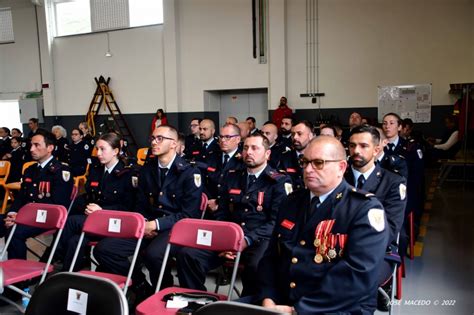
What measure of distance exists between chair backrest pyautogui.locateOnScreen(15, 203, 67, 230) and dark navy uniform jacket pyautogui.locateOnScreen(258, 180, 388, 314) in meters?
1.69

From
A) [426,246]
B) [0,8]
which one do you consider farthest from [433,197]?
[0,8]

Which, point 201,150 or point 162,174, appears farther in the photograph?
point 201,150

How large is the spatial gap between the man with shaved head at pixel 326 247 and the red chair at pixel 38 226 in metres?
1.60

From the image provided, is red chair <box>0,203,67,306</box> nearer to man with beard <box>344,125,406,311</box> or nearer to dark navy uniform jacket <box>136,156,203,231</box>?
dark navy uniform jacket <box>136,156,203,231</box>

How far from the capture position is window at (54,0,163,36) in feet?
38.5

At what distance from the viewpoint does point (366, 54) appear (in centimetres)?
998

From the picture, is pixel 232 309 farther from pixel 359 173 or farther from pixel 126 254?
pixel 359 173

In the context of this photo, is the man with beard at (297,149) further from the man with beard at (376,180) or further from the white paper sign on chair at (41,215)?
the white paper sign on chair at (41,215)

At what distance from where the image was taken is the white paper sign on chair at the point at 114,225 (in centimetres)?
281

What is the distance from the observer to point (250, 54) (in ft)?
35.3

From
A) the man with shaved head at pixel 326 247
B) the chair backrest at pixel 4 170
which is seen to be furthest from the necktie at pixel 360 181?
the chair backrest at pixel 4 170

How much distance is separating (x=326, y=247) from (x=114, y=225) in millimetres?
1537

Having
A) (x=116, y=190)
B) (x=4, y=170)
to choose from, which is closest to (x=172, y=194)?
(x=116, y=190)

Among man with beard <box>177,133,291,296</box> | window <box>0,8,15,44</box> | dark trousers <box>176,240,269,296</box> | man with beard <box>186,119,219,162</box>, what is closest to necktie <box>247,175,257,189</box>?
man with beard <box>177,133,291,296</box>
